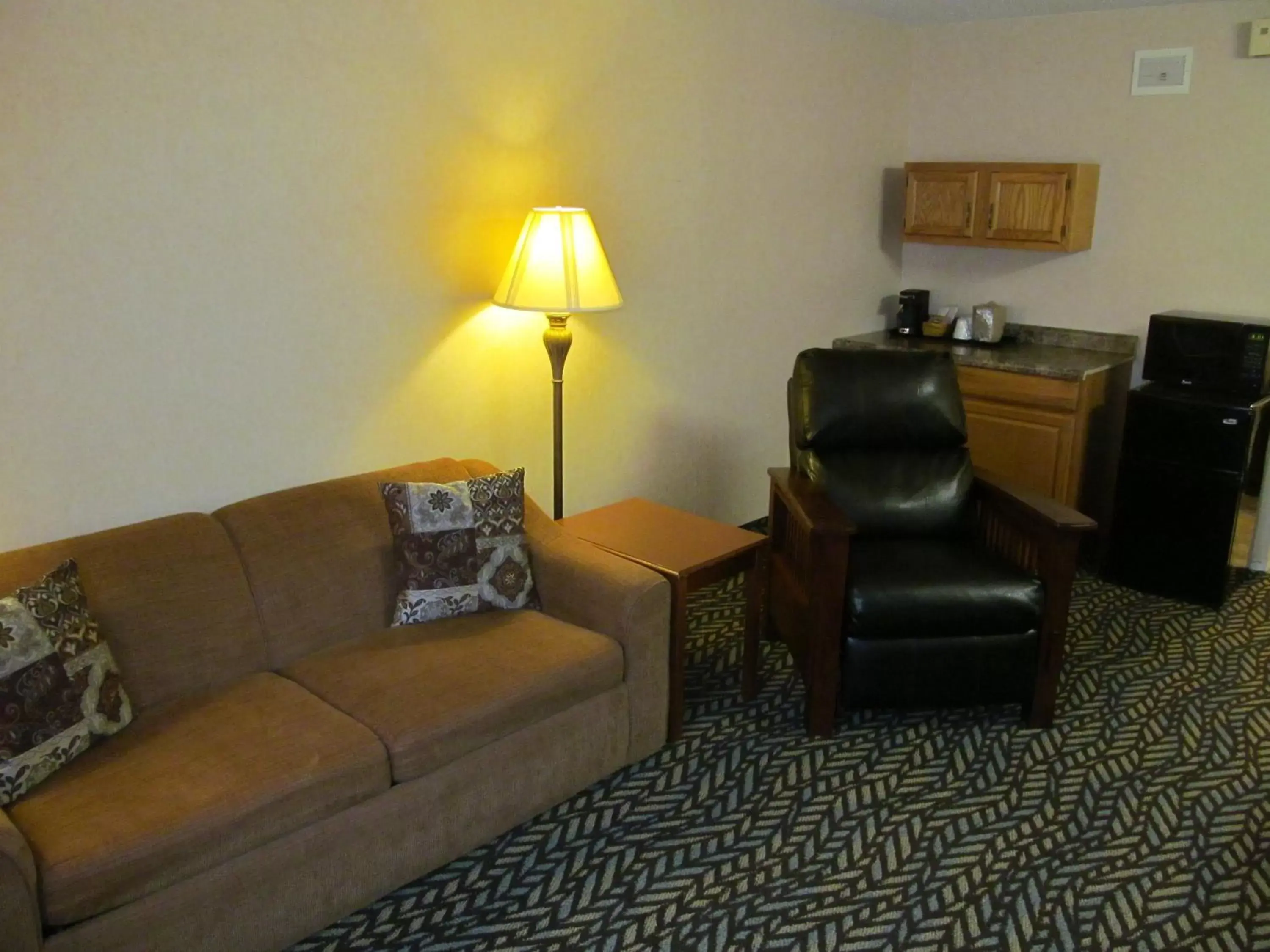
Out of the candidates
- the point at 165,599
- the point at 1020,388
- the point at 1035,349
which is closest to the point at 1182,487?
the point at 1020,388

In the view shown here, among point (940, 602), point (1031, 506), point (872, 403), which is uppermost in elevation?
point (872, 403)

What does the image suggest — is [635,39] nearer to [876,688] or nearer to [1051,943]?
[876,688]

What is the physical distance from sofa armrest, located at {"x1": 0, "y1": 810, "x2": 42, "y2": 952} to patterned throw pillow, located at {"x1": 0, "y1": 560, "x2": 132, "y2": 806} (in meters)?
0.23

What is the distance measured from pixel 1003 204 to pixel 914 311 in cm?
65

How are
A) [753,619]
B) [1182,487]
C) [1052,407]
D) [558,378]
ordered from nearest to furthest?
[753,619] < [558,378] < [1182,487] < [1052,407]

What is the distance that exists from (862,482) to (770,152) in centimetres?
160

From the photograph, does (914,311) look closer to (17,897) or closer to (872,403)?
(872,403)

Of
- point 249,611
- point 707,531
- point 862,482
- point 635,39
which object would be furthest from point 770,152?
point 249,611

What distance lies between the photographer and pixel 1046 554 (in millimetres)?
2838

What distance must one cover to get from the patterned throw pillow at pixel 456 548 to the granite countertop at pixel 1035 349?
2038mm

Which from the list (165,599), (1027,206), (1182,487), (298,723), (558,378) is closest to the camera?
(298,723)

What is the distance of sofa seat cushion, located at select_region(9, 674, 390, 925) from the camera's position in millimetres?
1740

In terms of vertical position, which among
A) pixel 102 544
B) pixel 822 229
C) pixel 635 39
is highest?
pixel 635 39

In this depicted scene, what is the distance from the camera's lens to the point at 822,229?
4500 mm
